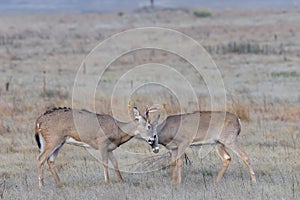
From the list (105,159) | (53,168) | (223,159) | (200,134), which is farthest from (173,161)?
(53,168)

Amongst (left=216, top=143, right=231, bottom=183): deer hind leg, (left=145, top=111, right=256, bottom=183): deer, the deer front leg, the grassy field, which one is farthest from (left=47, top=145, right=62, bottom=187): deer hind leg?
(left=216, top=143, right=231, bottom=183): deer hind leg

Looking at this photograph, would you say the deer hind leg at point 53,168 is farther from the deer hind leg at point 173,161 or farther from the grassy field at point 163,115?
the deer hind leg at point 173,161

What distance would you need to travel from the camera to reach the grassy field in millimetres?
10531

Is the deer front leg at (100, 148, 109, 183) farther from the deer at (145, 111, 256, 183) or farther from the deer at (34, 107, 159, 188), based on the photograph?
the deer at (145, 111, 256, 183)

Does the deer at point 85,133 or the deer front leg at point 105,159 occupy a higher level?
the deer at point 85,133

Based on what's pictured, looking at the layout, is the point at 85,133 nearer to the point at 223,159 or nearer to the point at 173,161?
the point at 173,161

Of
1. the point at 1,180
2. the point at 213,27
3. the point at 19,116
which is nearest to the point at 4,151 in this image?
the point at 1,180

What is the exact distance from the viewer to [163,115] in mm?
11805

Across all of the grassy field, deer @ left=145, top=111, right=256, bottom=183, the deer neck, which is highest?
the deer neck

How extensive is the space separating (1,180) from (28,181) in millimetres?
437

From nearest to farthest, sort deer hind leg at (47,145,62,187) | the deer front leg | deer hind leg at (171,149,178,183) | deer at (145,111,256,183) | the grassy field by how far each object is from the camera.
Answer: the grassy field < the deer front leg < deer hind leg at (47,145,62,187) < deer hind leg at (171,149,178,183) < deer at (145,111,256,183)

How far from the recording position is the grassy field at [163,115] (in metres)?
10.5

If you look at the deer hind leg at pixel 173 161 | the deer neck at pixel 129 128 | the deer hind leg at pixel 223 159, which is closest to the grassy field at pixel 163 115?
the deer hind leg at pixel 223 159

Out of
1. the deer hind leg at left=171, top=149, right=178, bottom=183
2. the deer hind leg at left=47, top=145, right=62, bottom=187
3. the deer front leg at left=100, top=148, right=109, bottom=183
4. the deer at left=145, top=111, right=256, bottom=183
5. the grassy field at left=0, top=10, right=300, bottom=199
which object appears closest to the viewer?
the grassy field at left=0, top=10, right=300, bottom=199
